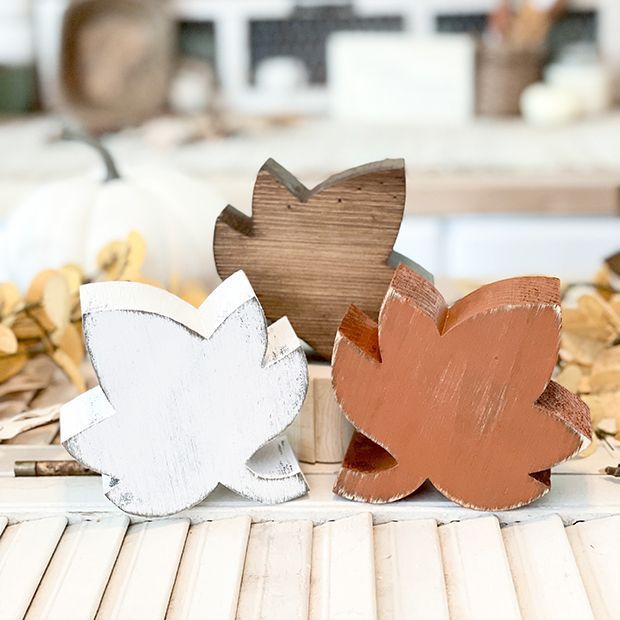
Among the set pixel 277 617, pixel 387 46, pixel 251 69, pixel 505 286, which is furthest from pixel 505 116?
pixel 277 617

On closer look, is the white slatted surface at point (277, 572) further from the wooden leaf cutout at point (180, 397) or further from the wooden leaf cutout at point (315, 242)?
the wooden leaf cutout at point (315, 242)

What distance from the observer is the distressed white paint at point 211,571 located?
1.52 ft

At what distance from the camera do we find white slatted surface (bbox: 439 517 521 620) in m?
0.46

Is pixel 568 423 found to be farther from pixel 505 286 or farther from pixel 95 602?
pixel 95 602

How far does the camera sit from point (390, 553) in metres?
0.51

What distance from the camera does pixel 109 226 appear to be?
832mm

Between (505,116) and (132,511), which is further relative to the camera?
(505,116)

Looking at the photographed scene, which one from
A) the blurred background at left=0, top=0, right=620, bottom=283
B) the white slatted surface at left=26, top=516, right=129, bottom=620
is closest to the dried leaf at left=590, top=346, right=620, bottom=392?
the white slatted surface at left=26, top=516, right=129, bottom=620

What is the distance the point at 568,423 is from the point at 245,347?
191 mm

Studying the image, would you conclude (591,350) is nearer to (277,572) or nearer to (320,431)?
(320,431)

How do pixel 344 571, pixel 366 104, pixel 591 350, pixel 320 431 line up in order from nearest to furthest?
pixel 344 571 < pixel 320 431 < pixel 591 350 < pixel 366 104

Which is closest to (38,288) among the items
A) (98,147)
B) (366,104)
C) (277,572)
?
(98,147)

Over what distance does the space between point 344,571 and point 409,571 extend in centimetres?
4

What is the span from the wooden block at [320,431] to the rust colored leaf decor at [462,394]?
53mm
